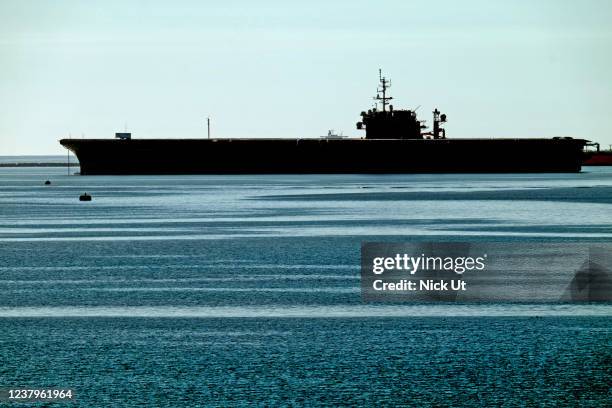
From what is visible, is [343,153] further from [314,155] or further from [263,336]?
[263,336]

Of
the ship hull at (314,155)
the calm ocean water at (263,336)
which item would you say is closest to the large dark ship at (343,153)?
the ship hull at (314,155)

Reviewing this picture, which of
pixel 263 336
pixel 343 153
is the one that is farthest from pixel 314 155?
pixel 263 336

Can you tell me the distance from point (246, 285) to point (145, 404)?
7.98m

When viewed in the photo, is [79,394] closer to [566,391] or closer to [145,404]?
[145,404]

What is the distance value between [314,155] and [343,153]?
3010 millimetres

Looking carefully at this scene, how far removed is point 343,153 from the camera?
10462cm

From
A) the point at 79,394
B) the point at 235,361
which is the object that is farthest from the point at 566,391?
the point at 79,394

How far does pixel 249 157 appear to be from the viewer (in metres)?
106

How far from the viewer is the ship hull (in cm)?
10194

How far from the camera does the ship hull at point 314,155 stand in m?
102

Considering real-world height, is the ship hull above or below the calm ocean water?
above

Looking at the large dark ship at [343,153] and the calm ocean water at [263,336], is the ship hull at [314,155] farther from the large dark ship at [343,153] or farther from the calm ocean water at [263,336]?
the calm ocean water at [263,336]

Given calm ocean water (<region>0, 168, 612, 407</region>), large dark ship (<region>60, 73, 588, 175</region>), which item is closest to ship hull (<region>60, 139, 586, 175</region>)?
large dark ship (<region>60, 73, 588, 175</region>)

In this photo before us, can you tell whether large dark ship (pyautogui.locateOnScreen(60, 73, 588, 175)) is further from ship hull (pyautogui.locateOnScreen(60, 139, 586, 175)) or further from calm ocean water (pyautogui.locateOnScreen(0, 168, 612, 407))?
calm ocean water (pyautogui.locateOnScreen(0, 168, 612, 407))
